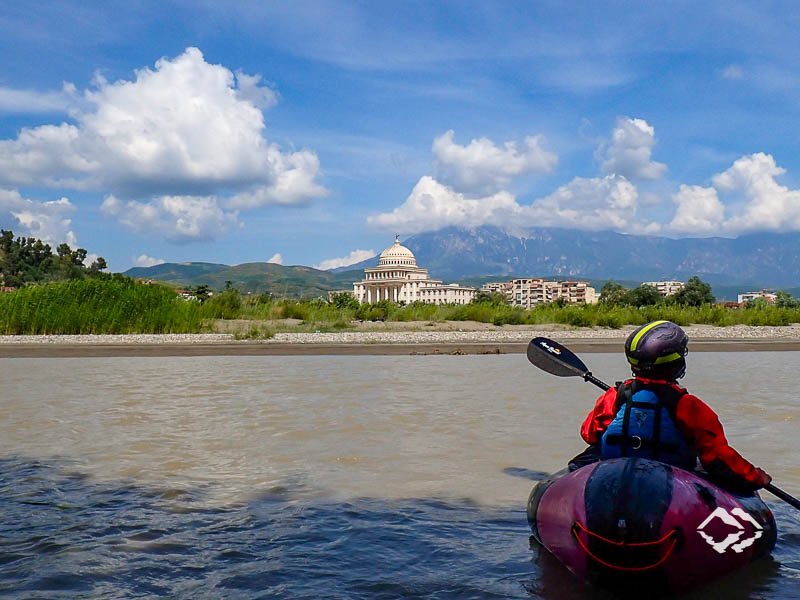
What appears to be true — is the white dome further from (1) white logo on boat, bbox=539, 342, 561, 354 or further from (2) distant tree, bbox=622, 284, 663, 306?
(1) white logo on boat, bbox=539, 342, 561, 354

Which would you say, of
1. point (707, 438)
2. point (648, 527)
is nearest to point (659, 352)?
point (707, 438)

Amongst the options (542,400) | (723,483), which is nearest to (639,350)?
(723,483)

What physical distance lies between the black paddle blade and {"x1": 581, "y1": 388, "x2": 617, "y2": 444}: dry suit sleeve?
1.29 m

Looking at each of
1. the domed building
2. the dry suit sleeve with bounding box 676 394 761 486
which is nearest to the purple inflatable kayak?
the dry suit sleeve with bounding box 676 394 761 486

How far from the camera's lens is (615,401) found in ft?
13.8

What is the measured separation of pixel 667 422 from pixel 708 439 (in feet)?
0.67

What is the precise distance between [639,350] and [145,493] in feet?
11.6

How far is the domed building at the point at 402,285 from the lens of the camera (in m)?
162

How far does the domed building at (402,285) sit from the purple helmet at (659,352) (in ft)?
488

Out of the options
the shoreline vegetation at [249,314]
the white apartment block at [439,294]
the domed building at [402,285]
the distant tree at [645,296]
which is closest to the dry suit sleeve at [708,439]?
the shoreline vegetation at [249,314]

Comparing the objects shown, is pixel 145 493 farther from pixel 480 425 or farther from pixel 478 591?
pixel 480 425

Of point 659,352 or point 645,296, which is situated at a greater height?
point 645,296

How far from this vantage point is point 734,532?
388 centimetres

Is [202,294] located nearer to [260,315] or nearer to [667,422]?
[260,315]
